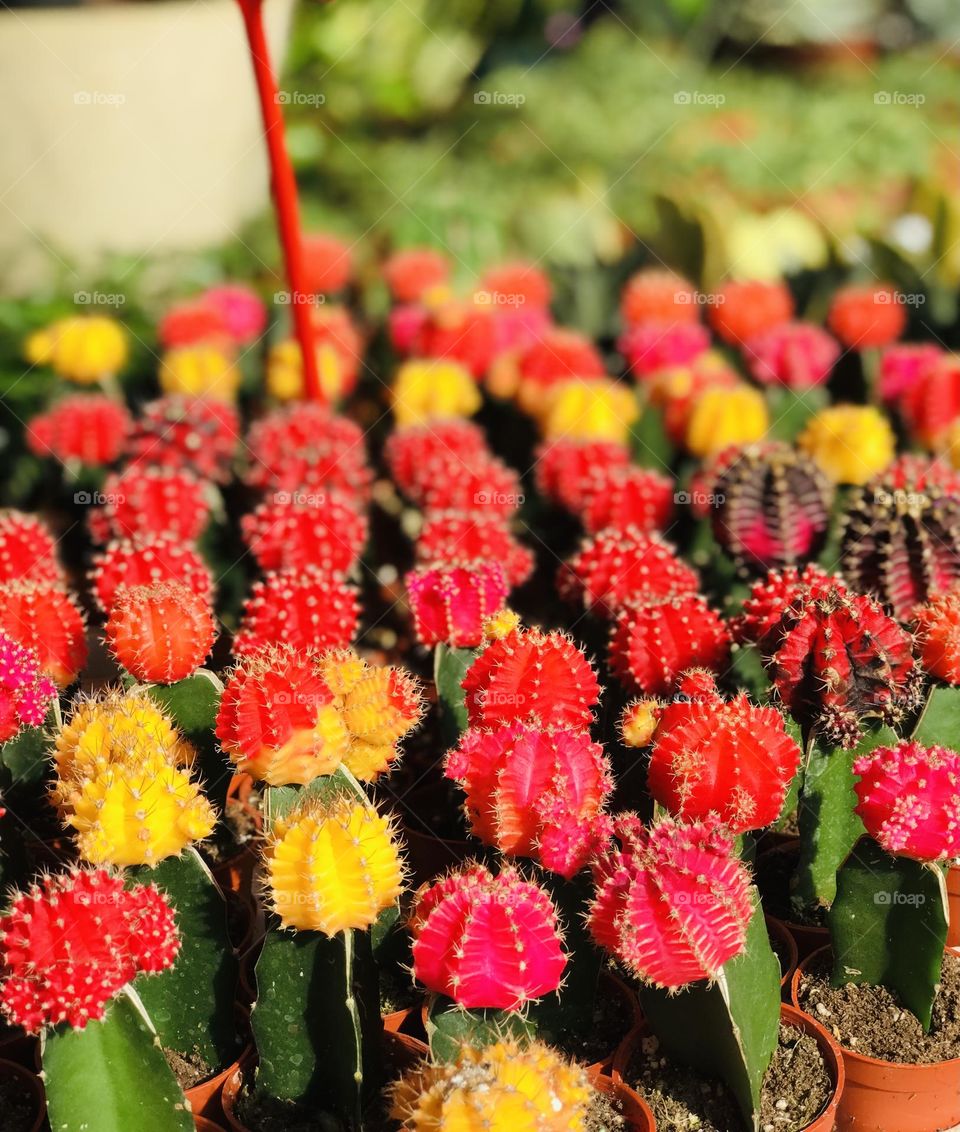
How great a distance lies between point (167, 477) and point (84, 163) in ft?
9.03

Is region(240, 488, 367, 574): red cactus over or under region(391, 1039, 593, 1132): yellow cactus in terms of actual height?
over

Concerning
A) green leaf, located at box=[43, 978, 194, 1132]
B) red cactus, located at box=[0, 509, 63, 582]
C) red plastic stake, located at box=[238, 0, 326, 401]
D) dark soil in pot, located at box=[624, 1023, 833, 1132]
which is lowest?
dark soil in pot, located at box=[624, 1023, 833, 1132]

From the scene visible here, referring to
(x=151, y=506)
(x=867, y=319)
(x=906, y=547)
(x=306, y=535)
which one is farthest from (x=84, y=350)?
(x=906, y=547)

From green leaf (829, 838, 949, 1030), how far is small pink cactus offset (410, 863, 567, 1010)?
1.32 feet

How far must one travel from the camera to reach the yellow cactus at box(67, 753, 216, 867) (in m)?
1.45

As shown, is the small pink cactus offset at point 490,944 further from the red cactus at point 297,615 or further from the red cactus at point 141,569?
the red cactus at point 141,569

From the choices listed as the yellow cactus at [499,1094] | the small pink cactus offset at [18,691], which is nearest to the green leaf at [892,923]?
the yellow cactus at [499,1094]

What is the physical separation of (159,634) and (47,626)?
0.25 meters

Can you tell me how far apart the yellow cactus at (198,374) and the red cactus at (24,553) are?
1.02 metres

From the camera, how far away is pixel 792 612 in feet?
5.50

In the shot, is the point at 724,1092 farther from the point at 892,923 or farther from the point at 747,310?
the point at 747,310

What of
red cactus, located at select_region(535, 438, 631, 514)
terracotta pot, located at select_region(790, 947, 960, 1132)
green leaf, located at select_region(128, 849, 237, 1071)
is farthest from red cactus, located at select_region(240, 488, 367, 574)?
terracotta pot, located at select_region(790, 947, 960, 1132)

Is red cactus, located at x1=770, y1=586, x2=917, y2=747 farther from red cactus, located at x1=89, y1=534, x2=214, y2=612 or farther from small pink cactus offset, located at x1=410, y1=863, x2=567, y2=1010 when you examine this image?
red cactus, located at x1=89, y1=534, x2=214, y2=612

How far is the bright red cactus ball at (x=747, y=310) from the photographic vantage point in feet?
11.0
